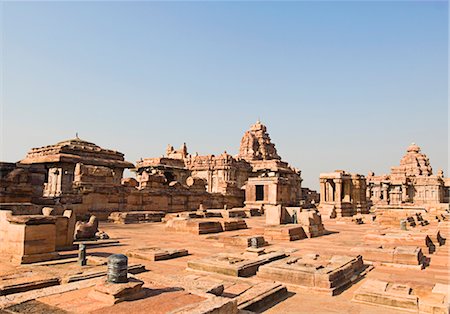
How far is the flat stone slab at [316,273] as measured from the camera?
482 cm

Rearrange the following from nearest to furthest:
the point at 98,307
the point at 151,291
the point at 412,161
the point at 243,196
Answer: the point at 98,307
the point at 151,291
the point at 243,196
the point at 412,161

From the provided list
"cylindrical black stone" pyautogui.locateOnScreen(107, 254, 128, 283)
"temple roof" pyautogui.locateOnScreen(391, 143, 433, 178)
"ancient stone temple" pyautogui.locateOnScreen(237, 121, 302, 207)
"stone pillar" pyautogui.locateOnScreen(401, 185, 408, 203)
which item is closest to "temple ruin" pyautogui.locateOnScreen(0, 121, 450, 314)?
"cylindrical black stone" pyautogui.locateOnScreen(107, 254, 128, 283)

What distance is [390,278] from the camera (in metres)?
5.68

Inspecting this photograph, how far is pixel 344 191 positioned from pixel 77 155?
668 inches

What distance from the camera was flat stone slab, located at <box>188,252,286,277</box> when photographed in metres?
5.51

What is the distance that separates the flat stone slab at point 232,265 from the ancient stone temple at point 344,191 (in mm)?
17195

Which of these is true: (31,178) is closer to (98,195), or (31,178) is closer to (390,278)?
(98,195)

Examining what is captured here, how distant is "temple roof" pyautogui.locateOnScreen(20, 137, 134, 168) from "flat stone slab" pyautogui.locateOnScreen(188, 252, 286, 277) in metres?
13.9

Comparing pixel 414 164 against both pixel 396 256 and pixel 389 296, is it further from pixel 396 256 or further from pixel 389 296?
pixel 389 296

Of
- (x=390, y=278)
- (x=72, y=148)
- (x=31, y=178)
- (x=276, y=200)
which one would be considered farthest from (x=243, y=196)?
(x=390, y=278)

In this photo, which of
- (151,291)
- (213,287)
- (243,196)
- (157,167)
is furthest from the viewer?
(157,167)

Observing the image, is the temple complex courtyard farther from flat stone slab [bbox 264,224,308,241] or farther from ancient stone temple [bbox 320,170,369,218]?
ancient stone temple [bbox 320,170,369,218]

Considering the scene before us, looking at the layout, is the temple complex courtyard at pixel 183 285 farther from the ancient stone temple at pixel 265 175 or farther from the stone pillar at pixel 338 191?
the stone pillar at pixel 338 191

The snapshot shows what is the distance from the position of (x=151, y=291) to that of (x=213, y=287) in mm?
763
